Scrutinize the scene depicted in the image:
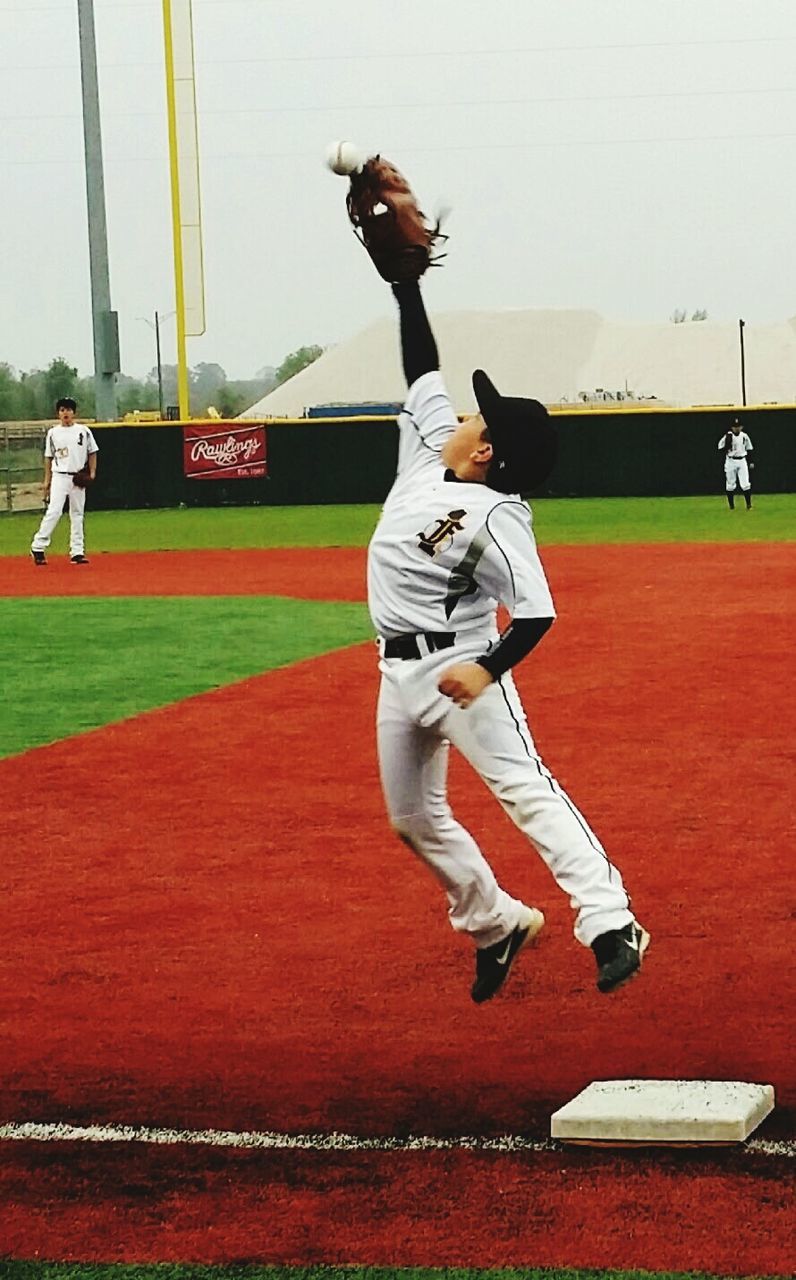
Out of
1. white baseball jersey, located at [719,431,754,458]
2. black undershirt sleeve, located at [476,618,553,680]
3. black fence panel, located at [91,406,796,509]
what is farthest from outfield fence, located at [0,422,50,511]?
black undershirt sleeve, located at [476,618,553,680]

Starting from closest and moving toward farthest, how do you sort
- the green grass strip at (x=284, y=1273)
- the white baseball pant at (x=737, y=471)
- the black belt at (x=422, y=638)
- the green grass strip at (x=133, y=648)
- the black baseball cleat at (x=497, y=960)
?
the green grass strip at (x=284, y=1273)
the black belt at (x=422, y=638)
the black baseball cleat at (x=497, y=960)
the green grass strip at (x=133, y=648)
the white baseball pant at (x=737, y=471)

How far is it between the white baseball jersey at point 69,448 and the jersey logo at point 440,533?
18.0 metres

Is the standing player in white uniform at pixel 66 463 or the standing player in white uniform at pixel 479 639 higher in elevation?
the standing player in white uniform at pixel 479 639

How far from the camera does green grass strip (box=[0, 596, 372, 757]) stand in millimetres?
11789

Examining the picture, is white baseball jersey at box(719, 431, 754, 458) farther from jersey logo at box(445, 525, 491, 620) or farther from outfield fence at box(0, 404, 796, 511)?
jersey logo at box(445, 525, 491, 620)

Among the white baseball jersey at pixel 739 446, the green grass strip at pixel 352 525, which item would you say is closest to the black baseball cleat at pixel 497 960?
the green grass strip at pixel 352 525

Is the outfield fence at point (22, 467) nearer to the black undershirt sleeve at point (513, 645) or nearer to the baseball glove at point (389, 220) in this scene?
the baseball glove at point (389, 220)

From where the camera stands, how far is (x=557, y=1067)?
4.99 meters

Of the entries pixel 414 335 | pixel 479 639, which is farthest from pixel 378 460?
pixel 479 639

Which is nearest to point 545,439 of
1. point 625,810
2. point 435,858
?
point 435,858

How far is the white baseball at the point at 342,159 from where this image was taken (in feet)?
18.7

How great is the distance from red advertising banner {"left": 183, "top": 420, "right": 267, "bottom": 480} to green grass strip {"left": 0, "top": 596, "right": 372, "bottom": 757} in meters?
17.9

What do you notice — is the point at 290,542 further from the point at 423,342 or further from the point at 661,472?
the point at 423,342

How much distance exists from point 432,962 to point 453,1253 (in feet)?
7.32
